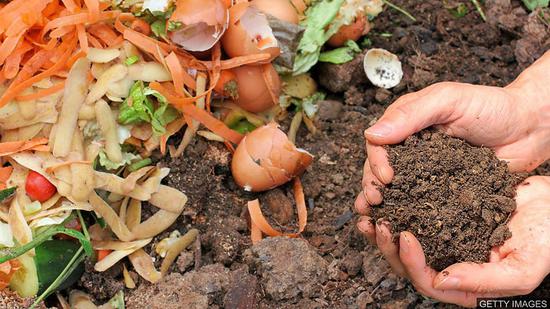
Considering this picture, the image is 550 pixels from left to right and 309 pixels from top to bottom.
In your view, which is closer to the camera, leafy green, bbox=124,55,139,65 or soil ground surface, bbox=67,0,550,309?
soil ground surface, bbox=67,0,550,309

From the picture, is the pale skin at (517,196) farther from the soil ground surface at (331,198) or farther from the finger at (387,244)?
the soil ground surface at (331,198)

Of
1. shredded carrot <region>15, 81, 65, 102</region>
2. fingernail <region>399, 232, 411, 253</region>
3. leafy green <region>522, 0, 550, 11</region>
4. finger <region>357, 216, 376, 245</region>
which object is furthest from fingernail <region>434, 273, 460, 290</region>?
leafy green <region>522, 0, 550, 11</region>

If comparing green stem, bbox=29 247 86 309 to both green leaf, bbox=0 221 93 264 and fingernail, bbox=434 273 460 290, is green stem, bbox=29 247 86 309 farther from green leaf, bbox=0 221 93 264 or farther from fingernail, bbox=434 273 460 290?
fingernail, bbox=434 273 460 290

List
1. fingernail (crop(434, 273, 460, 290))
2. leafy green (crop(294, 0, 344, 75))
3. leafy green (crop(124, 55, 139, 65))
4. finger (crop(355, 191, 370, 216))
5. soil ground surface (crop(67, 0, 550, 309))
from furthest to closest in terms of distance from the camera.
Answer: leafy green (crop(294, 0, 344, 75)), leafy green (crop(124, 55, 139, 65)), soil ground surface (crop(67, 0, 550, 309)), finger (crop(355, 191, 370, 216)), fingernail (crop(434, 273, 460, 290))

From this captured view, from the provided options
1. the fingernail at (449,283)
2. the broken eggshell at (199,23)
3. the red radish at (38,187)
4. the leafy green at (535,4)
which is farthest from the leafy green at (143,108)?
the leafy green at (535,4)

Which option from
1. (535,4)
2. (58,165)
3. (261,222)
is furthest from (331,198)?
(535,4)

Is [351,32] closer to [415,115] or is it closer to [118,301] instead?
[415,115]
